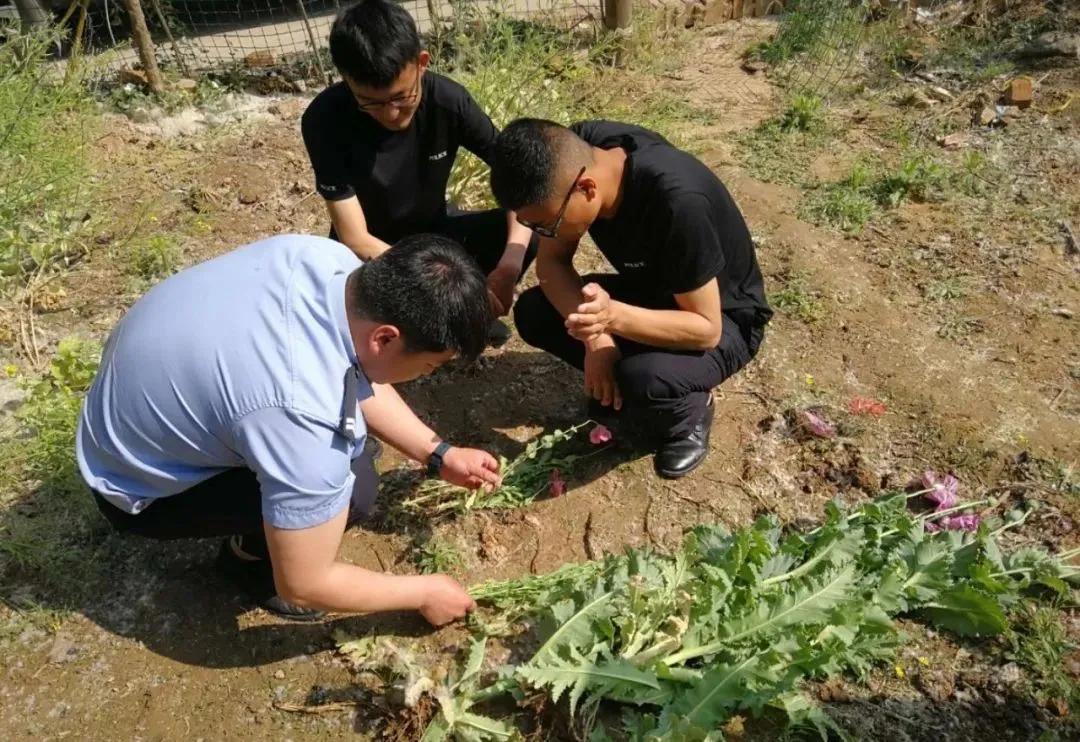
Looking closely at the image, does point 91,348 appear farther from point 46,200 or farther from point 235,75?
point 235,75

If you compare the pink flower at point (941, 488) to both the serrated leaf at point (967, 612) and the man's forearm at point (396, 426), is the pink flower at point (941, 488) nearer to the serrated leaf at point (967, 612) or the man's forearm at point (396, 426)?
the serrated leaf at point (967, 612)

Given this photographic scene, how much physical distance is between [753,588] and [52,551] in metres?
2.29

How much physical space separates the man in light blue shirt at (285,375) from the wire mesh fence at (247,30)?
391 centimetres

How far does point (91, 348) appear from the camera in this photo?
344cm

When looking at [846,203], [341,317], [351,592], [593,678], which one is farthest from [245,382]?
[846,203]

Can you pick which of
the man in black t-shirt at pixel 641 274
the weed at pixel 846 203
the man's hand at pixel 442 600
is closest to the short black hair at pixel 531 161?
the man in black t-shirt at pixel 641 274

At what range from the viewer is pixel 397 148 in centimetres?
323

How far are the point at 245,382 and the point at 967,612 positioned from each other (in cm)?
207

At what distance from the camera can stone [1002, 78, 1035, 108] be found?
5004mm

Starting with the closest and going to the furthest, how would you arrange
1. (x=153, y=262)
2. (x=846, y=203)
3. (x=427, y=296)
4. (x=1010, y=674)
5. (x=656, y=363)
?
(x=427, y=296)
(x=1010, y=674)
(x=656, y=363)
(x=153, y=262)
(x=846, y=203)

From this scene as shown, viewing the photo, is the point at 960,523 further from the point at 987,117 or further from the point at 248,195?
the point at 248,195

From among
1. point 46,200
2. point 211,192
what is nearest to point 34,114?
point 46,200

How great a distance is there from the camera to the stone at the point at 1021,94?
5.00 m

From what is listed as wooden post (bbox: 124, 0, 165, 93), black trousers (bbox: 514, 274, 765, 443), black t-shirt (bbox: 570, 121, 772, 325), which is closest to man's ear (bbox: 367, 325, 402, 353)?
black t-shirt (bbox: 570, 121, 772, 325)
